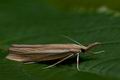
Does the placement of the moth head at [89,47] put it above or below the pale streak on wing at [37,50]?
above

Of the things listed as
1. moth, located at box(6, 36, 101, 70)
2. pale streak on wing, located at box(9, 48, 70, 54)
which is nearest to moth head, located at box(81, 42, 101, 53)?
moth, located at box(6, 36, 101, 70)

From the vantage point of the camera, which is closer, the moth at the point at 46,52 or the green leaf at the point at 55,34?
the green leaf at the point at 55,34

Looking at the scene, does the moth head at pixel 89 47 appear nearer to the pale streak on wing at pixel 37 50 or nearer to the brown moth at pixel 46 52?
the brown moth at pixel 46 52

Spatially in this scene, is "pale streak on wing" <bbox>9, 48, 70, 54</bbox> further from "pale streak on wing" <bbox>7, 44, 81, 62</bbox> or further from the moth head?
the moth head

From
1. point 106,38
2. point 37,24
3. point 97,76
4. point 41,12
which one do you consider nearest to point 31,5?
point 41,12

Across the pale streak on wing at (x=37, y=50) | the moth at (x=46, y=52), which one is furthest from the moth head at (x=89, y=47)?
the pale streak on wing at (x=37, y=50)

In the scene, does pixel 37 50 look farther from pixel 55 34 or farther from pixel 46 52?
pixel 55 34
